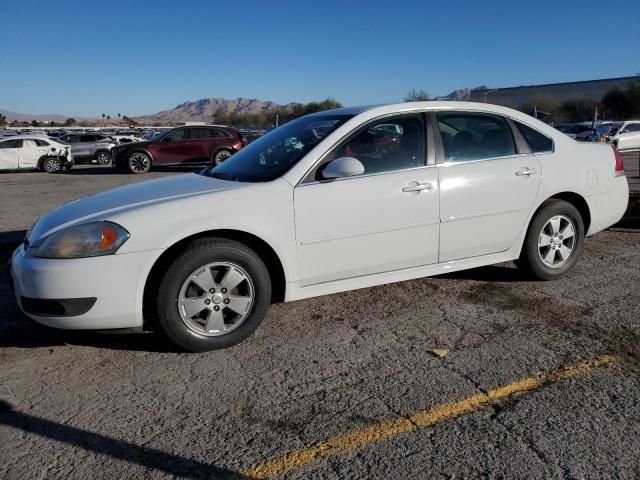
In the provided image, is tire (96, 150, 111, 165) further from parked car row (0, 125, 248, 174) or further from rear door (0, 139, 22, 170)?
parked car row (0, 125, 248, 174)

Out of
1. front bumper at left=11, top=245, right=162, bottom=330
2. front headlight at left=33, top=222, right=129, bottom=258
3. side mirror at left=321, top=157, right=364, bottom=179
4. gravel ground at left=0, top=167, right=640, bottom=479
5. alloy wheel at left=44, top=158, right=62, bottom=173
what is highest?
side mirror at left=321, top=157, right=364, bottom=179

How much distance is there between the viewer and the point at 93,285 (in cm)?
313

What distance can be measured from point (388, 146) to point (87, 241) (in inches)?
86.6

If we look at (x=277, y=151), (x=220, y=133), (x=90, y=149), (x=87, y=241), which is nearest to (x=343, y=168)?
(x=277, y=151)

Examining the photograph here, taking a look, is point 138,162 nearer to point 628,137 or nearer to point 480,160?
point 480,160

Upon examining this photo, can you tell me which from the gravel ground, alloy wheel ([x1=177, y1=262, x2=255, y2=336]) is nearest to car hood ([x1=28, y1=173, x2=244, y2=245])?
alloy wheel ([x1=177, y1=262, x2=255, y2=336])

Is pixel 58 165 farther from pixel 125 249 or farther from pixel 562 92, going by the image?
pixel 562 92

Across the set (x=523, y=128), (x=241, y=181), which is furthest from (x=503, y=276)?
(x=241, y=181)

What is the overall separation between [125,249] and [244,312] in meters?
0.85

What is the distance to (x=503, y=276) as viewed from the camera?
16.1 ft

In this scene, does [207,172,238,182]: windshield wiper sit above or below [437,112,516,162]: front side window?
below

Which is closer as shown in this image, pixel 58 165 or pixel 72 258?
pixel 72 258

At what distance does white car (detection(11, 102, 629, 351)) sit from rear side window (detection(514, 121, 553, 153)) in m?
0.01

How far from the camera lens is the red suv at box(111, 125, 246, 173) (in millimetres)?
18547
